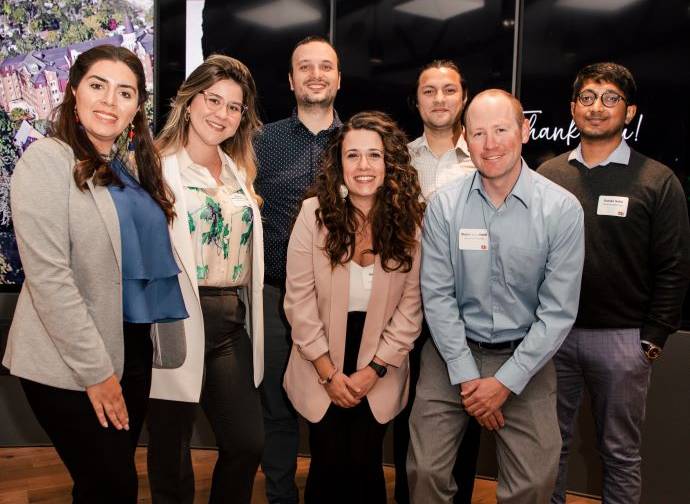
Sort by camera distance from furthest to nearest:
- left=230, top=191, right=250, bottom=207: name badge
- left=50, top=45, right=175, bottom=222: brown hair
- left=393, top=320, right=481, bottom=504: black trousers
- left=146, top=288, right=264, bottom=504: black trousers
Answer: left=393, top=320, right=481, bottom=504: black trousers < left=230, top=191, right=250, bottom=207: name badge < left=146, top=288, right=264, bottom=504: black trousers < left=50, top=45, right=175, bottom=222: brown hair

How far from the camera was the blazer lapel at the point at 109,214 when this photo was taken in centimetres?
171

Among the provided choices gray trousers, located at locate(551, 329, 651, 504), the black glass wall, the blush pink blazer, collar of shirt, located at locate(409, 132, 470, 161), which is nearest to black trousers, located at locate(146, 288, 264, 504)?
the blush pink blazer

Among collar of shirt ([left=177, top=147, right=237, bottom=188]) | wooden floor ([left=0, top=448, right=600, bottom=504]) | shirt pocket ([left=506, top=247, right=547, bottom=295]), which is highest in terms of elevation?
collar of shirt ([left=177, top=147, right=237, bottom=188])

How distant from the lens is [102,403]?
1689mm

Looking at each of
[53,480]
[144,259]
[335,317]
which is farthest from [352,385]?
[53,480]

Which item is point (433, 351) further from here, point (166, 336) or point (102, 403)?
point (102, 403)

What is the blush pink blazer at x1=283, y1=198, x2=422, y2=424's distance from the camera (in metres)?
2.37

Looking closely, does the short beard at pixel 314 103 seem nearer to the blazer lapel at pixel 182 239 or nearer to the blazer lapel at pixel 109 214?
the blazer lapel at pixel 182 239

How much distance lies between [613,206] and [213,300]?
1.59 meters

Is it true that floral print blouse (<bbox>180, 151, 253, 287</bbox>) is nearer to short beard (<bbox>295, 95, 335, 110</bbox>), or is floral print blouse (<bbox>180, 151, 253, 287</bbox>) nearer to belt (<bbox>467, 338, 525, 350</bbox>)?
short beard (<bbox>295, 95, 335, 110</bbox>)

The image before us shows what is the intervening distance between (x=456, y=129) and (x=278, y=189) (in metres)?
0.86

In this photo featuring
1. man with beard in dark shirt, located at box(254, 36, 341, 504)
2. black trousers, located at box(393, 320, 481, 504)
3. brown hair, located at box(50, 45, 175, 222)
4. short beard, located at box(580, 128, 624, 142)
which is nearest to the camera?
brown hair, located at box(50, 45, 175, 222)

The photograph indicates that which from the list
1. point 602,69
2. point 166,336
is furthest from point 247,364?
point 602,69

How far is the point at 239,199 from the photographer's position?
93.1 inches
